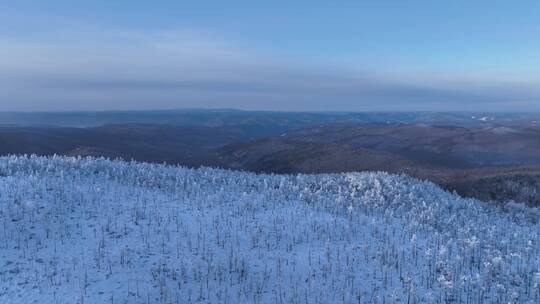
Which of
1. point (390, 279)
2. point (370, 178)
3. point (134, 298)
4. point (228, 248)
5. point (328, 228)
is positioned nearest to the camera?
point (134, 298)

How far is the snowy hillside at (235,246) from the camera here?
42.5ft

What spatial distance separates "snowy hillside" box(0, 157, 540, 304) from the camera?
1295cm

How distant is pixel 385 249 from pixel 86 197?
10625mm

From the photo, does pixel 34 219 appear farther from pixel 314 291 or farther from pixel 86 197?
pixel 314 291

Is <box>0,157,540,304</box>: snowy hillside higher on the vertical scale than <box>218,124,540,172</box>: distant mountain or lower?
higher

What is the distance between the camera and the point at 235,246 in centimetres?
1554

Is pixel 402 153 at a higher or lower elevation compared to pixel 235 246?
lower

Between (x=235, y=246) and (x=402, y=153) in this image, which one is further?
(x=402, y=153)

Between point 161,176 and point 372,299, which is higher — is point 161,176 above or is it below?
above

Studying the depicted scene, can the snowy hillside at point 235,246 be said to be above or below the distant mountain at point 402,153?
above

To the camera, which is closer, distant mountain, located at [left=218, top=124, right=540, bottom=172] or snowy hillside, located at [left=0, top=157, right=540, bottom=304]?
snowy hillside, located at [left=0, top=157, right=540, bottom=304]

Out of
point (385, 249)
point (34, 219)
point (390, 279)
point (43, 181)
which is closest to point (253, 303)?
point (390, 279)

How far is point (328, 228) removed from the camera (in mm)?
17328

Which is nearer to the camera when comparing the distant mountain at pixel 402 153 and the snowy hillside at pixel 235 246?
the snowy hillside at pixel 235 246
